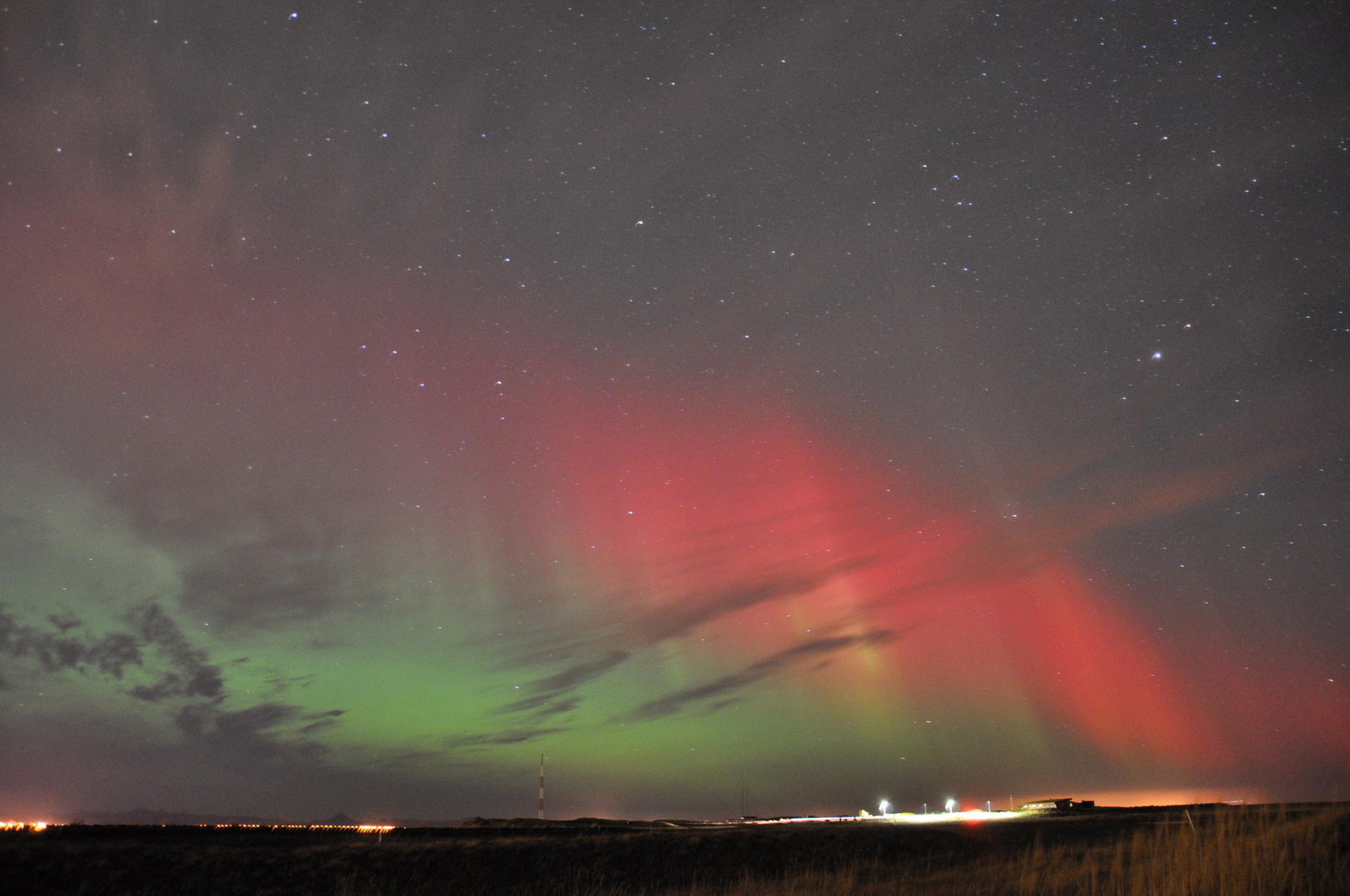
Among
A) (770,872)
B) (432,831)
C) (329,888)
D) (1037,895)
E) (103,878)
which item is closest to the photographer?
(1037,895)

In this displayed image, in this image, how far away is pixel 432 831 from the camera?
31891 mm

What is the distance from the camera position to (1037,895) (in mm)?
10797

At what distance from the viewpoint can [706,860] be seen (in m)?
28.9

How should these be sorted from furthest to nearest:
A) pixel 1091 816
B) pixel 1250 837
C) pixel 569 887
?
pixel 1091 816 < pixel 569 887 < pixel 1250 837

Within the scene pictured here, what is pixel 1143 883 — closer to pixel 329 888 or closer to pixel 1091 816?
pixel 329 888

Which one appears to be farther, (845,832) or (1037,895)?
(845,832)

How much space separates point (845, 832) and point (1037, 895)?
26401 mm

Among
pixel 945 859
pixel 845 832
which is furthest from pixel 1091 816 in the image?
pixel 945 859

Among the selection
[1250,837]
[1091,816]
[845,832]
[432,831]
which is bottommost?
[1091,816]

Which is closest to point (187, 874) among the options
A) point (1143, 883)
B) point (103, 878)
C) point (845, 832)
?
point (103, 878)

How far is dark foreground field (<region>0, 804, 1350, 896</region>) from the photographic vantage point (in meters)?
8.95

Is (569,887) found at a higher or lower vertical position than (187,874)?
lower

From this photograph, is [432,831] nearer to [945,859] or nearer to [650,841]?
[650,841]

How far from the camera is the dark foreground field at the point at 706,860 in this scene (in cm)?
895
